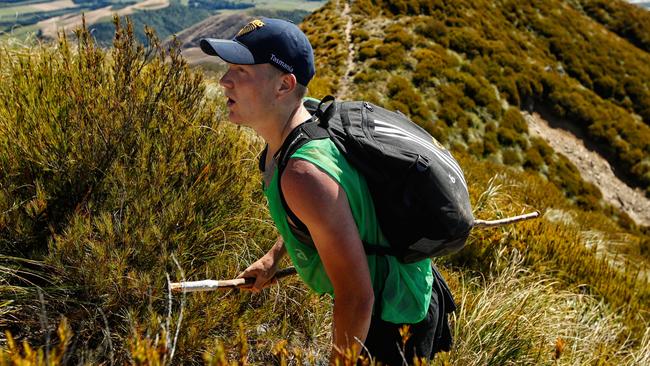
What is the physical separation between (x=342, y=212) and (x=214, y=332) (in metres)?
1.41

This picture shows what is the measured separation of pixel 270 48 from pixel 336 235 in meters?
0.81

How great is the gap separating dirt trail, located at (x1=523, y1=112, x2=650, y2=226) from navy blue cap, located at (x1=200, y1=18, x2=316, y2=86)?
19076 millimetres

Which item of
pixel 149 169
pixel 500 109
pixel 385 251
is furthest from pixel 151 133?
pixel 500 109

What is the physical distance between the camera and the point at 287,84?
6.45 feet

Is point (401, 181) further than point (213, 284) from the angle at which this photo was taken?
No

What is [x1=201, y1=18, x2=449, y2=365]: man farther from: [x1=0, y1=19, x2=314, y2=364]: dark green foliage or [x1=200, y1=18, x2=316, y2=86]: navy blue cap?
[x1=0, y1=19, x2=314, y2=364]: dark green foliage

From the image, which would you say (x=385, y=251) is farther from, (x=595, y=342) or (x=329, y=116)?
(x=595, y=342)

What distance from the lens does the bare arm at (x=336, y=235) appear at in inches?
63.2

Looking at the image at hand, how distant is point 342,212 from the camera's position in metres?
1.63

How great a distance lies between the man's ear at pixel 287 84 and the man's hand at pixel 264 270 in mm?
862

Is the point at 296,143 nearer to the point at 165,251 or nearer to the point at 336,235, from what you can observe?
the point at 336,235

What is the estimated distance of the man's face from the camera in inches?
77.1

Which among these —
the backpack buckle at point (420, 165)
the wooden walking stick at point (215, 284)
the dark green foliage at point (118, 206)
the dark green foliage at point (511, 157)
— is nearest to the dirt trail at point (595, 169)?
the dark green foliage at point (511, 157)

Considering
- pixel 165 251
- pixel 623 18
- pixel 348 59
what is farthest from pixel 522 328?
pixel 623 18
